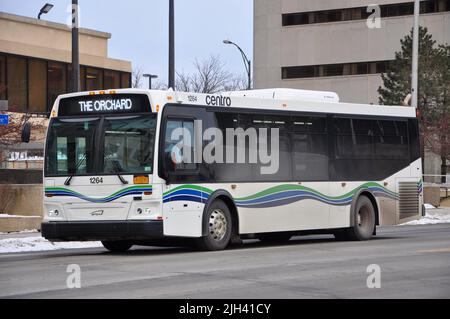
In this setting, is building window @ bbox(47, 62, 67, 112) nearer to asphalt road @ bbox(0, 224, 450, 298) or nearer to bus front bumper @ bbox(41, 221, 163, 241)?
asphalt road @ bbox(0, 224, 450, 298)

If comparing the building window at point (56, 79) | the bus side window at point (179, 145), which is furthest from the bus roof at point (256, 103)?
the building window at point (56, 79)

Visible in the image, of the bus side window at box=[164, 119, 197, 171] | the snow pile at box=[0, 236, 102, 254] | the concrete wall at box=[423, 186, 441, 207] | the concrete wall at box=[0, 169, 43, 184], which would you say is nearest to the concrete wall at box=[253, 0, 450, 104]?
the concrete wall at box=[423, 186, 441, 207]

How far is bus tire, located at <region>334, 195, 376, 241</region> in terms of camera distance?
69.0ft

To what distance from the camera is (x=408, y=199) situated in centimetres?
2228

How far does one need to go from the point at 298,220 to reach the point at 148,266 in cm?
575

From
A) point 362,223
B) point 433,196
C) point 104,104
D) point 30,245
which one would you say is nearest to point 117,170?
point 104,104

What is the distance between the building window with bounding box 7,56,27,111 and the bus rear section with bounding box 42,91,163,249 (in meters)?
29.5

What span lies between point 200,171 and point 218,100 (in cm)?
157

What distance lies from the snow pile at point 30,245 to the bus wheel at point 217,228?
14.3 feet

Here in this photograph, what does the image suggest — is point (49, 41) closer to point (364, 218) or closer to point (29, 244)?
point (29, 244)

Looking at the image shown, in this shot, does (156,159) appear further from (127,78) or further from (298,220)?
(127,78)

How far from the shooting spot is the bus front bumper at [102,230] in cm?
1647

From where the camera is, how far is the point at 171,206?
16.8 metres
